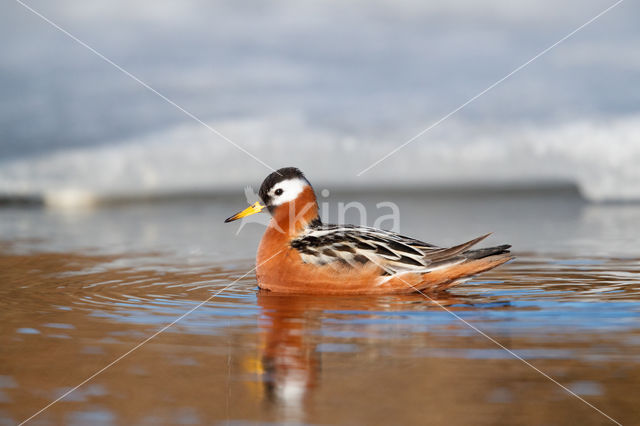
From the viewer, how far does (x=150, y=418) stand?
163 inches

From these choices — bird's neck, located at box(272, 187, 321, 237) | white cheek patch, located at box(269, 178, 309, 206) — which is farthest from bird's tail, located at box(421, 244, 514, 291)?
white cheek patch, located at box(269, 178, 309, 206)

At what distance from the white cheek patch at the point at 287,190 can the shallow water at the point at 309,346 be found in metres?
1.18

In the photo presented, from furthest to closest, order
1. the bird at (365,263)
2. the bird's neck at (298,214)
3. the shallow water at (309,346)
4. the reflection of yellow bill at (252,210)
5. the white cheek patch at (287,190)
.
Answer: the reflection of yellow bill at (252,210) → the white cheek patch at (287,190) → the bird's neck at (298,214) → the bird at (365,263) → the shallow water at (309,346)

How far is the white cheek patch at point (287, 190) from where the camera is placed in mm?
10055

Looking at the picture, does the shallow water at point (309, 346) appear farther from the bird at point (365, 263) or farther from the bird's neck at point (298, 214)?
the bird's neck at point (298, 214)

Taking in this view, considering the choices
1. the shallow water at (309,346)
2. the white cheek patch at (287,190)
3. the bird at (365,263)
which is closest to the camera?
the shallow water at (309,346)

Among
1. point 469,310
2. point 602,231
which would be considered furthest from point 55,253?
point 602,231

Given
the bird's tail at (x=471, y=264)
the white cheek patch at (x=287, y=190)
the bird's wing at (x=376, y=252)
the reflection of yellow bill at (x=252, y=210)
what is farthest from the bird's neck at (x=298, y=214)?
the bird's tail at (x=471, y=264)

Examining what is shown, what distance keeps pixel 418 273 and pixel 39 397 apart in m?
5.11

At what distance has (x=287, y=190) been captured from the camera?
10.1 metres

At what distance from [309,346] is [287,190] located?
4453 mm

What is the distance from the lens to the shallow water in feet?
14.2

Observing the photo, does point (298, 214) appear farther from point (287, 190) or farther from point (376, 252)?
point (376, 252)

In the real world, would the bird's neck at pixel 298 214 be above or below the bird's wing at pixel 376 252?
above
